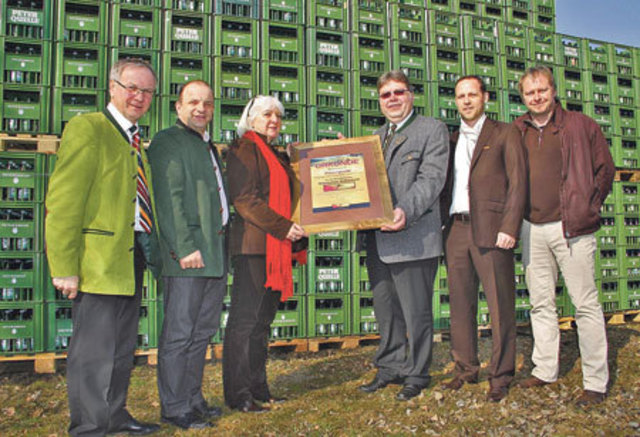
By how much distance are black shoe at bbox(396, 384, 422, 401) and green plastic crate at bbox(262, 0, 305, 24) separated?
457 centimetres

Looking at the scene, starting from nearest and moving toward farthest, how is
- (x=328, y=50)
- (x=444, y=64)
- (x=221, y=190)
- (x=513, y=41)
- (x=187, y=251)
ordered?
(x=187, y=251), (x=221, y=190), (x=328, y=50), (x=444, y=64), (x=513, y=41)

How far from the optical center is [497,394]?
363 centimetres

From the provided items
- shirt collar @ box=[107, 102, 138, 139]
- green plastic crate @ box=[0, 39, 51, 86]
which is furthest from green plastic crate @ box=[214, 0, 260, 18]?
shirt collar @ box=[107, 102, 138, 139]

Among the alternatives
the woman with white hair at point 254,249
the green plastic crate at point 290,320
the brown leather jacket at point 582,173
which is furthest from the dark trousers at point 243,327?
the brown leather jacket at point 582,173

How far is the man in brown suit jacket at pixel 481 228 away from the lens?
3.70m

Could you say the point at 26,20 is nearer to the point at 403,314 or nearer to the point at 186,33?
the point at 186,33

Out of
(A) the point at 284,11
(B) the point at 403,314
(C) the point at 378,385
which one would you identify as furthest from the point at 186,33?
(C) the point at 378,385

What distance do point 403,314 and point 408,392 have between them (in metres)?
0.61

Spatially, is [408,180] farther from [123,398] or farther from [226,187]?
[123,398]

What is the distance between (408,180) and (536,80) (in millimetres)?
1333

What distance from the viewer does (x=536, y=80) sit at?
150 inches

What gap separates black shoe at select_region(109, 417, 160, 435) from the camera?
3.18 m

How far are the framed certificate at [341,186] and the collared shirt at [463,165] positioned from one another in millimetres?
667

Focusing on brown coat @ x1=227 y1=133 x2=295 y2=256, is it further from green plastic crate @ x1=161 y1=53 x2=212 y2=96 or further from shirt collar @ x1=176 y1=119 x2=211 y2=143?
green plastic crate @ x1=161 y1=53 x2=212 y2=96
